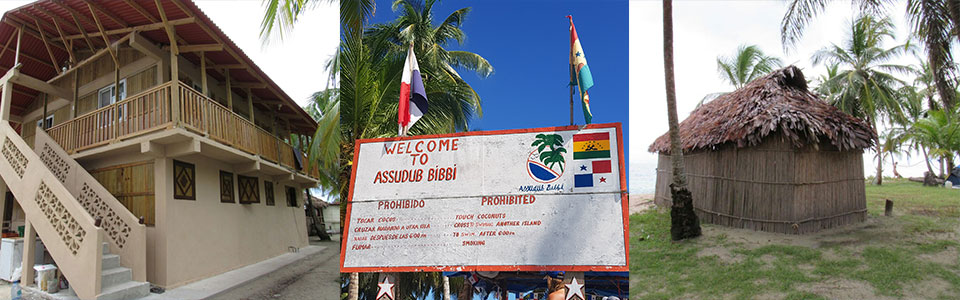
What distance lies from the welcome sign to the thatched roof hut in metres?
4.18

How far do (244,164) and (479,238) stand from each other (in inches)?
62.8

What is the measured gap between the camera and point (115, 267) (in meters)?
2.62

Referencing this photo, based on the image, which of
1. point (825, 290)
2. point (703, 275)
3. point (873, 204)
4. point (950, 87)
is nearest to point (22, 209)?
point (703, 275)

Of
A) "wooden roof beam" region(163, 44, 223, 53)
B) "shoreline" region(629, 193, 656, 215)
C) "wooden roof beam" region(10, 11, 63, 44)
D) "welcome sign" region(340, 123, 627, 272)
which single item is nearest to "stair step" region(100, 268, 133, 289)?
"welcome sign" region(340, 123, 627, 272)

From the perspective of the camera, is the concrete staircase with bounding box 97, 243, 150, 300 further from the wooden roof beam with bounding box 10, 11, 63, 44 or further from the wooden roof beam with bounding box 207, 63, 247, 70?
the wooden roof beam with bounding box 10, 11, 63, 44

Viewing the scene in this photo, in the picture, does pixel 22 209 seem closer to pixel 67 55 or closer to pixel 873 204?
pixel 67 55

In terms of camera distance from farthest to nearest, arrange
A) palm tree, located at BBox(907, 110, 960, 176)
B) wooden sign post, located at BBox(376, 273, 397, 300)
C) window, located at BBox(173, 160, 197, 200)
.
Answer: palm tree, located at BBox(907, 110, 960, 176)
wooden sign post, located at BBox(376, 273, 397, 300)
window, located at BBox(173, 160, 197, 200)

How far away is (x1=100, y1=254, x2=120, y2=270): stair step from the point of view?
259cm

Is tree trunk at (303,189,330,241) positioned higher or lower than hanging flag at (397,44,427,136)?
lower

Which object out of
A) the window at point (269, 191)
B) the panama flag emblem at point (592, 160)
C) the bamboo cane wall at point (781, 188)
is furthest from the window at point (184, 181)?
the bamboo cane wall at point (781, 188)

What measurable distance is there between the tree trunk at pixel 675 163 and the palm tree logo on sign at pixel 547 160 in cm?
A: 299

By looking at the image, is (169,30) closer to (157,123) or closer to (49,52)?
(157,123)

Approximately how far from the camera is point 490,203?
9.93 feet

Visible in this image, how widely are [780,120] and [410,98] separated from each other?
5116 millimetres
